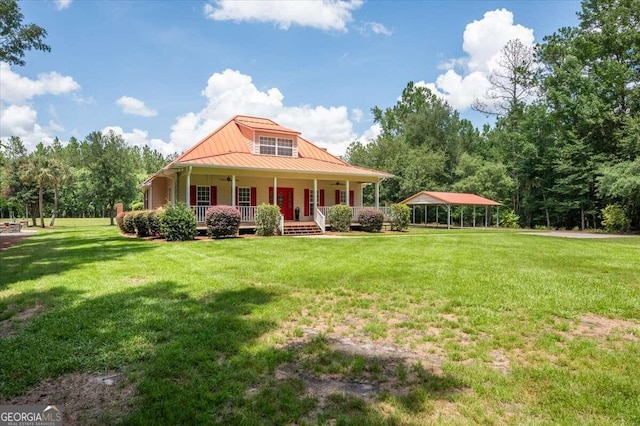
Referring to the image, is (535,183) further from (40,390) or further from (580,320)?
(40,390)

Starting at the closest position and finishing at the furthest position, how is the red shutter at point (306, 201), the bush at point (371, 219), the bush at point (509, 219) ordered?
the bush at point (371, 219), the red shutter at point (306, 201), the bush at point (509, 219)

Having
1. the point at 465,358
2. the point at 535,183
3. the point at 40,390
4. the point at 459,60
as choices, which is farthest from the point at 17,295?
the point at 459,60

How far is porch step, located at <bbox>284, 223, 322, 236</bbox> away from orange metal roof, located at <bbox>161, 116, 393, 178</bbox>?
2757 mm

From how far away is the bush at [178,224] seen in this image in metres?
15.1

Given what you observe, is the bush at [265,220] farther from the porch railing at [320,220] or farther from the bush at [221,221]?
the porch railing at [320,220]

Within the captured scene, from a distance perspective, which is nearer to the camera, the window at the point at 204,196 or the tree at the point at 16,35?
the tree at the point at 16,35

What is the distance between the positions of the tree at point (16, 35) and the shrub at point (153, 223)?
25.6 feet

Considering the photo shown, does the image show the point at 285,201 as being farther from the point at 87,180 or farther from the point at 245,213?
the point at 87,180

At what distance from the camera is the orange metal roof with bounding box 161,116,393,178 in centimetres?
1842

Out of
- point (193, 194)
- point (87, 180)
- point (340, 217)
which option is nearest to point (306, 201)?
point (340, 217)

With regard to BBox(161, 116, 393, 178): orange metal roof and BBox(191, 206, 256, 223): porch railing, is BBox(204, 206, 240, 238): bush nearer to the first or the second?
BBox(191, 206, 256, 223): porch railing

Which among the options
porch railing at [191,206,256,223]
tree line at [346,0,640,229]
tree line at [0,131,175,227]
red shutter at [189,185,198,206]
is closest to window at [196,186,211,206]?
red shutter at [189,185,198,206]

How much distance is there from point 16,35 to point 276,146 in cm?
1216

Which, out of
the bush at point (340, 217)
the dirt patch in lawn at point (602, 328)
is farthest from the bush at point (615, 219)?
the dirt patch in lawn at point (602, 328)
